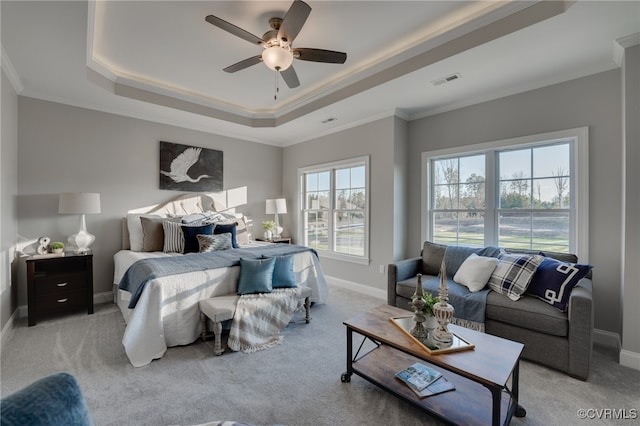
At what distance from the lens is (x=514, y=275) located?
261cm

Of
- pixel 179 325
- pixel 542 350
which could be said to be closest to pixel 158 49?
pixel 179 325

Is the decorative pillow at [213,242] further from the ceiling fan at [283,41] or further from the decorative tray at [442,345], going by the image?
the decorative tray at [442,345]

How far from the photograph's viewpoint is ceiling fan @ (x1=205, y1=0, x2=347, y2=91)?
6.73ft

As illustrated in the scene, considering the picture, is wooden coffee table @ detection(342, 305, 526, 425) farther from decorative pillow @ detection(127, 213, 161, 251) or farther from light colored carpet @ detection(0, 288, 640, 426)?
decorative pillow @ detection(127, 213, 161, 251)

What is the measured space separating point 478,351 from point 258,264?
6.64 feet

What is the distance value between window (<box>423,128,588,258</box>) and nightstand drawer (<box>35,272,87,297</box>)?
14.3 feet

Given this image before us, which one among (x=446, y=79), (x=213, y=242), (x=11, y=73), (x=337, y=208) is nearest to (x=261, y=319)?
(x=213, y=242)

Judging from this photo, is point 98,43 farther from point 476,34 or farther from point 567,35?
point 567,35

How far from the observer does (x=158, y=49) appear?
114 inches

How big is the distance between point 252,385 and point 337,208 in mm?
3275

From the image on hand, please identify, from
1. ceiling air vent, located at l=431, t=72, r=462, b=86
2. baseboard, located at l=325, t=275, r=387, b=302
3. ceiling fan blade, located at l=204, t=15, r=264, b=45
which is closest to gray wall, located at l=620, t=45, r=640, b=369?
ceiling air vent, located at l=431, t=72, r=462, b=86

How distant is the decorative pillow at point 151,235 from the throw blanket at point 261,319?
1.71 m

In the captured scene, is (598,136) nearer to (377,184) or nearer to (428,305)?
(377,184)

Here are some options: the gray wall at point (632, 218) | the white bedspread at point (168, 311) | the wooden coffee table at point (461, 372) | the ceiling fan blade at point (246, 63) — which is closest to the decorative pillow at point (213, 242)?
the white bedspread at point (168, 311)
